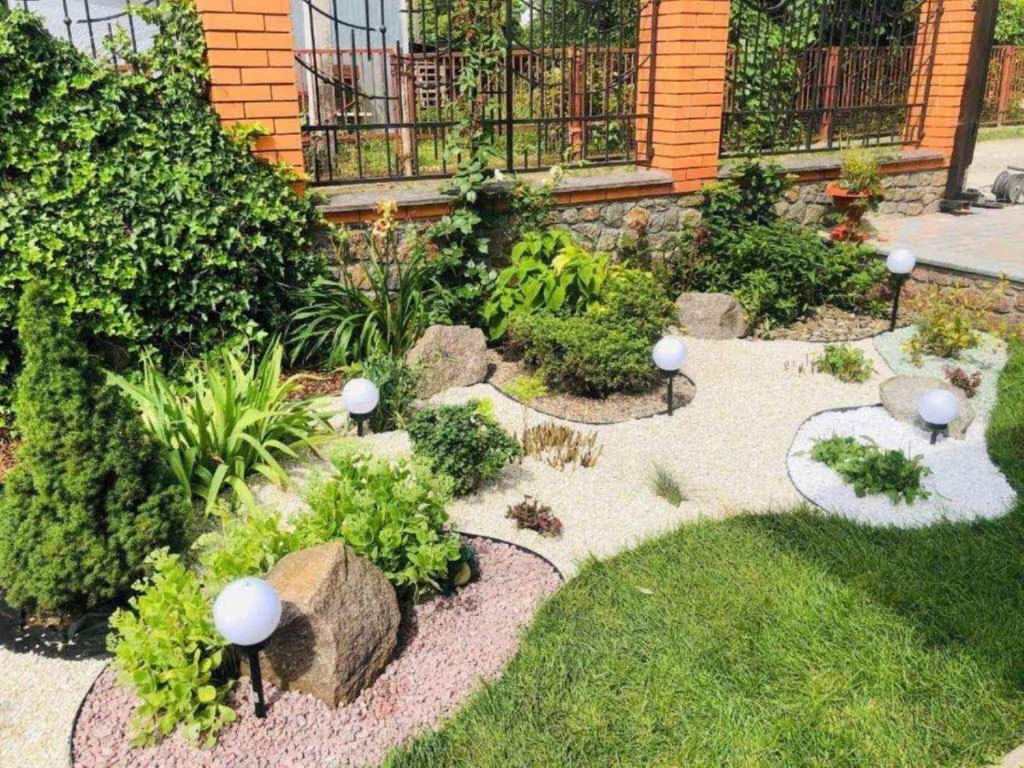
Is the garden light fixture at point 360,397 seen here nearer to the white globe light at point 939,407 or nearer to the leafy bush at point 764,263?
the white globe light at point 939,407

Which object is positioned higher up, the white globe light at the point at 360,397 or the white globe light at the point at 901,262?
the white globe light at the point at 901,262

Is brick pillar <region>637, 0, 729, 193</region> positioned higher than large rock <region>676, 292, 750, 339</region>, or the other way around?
brick pillar <region>637, 0, 729, 193</region>

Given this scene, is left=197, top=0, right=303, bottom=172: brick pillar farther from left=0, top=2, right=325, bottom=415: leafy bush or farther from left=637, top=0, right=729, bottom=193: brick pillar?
left=637, top=0, right=729, bottom=193: brick pillar

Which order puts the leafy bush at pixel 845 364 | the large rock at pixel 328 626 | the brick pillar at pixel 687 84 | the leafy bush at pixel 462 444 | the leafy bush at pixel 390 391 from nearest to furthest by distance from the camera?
the large rock at pixel 328 626
the leafy bush at pixel 462 444
the leafy bush at pixel 390 391
the leafy bush at pixel 845 364
the brick pillar at pixel 687 84

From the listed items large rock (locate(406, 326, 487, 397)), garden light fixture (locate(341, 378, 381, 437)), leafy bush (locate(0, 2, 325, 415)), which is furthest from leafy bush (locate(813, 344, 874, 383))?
leafy bush (locate(0, 2, 325, 415))

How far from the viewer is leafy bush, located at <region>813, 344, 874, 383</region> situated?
555cm

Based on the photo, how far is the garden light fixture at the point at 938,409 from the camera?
452 cm

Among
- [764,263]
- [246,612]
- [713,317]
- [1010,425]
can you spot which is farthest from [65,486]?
[764,263]

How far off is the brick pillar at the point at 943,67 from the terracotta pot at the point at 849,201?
83.4 inches

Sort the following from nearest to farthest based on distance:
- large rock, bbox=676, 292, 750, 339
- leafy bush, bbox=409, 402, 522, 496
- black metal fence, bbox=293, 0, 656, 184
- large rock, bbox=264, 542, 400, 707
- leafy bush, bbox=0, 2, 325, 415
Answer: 1. large rock, bbox=264, 542, 400, 707
2. leafy bush, bbox=409, 402, 522, 496
3. leafy bush, bbox=0, 2, 325, 415
4. black metal fence, bbox=293, 0, 656, 184
5. large rock, bbox=676, 292, 750, 339

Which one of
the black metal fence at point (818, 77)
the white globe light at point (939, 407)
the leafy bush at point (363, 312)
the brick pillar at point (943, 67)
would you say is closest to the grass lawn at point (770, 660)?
the white globe light at point (939, 407)

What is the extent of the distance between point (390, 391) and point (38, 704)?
93.5 inches

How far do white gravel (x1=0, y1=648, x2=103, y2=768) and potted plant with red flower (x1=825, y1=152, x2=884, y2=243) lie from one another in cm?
669

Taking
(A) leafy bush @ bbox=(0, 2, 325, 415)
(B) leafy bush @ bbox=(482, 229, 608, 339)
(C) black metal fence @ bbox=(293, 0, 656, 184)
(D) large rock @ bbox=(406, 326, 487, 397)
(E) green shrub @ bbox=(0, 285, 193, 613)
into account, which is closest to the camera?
(E) green shrub @ bbox=(0, 285, 193, 613)
